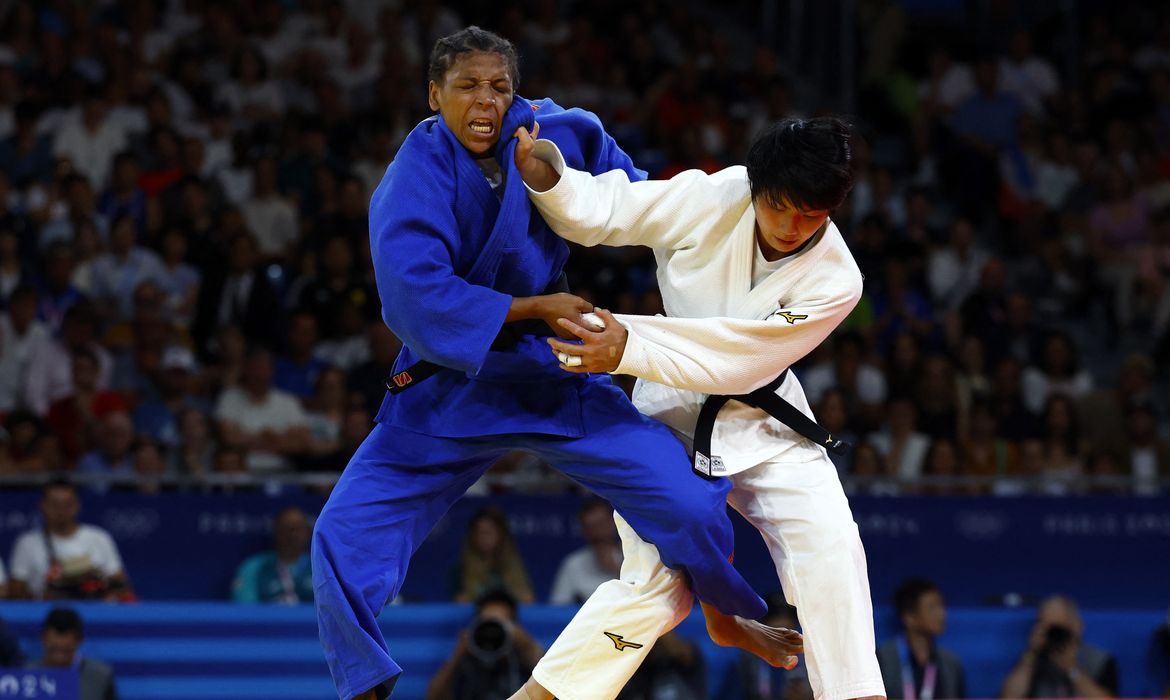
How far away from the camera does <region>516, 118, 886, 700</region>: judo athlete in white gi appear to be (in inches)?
143

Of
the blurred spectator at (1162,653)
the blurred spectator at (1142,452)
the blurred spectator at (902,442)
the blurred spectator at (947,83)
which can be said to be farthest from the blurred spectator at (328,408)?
the blurred spectator at (947,83)

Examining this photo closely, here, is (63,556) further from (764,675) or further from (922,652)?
(922,652)

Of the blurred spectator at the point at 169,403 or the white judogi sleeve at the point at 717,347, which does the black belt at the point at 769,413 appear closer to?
the white judogi sleeve at the point at 717,347

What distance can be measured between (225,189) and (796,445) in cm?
614

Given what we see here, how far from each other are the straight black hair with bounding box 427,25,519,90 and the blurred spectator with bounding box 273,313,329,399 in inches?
185

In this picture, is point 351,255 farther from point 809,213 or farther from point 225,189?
point 809,213

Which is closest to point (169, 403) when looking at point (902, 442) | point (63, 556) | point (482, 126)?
point (63, 556)

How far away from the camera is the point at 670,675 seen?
6465 mm

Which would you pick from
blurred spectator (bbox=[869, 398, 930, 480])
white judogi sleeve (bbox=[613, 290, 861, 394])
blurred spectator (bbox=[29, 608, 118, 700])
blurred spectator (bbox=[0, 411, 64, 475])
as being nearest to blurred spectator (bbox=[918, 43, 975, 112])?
blurred spectator (bbox=[869, 398, 930, 480])

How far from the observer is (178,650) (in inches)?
256

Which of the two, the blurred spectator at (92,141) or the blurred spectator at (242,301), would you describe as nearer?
the blurred spectator at (242,301)

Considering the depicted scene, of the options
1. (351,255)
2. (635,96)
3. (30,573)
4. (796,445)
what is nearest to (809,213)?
(796,445)

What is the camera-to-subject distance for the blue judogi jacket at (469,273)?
354 cm

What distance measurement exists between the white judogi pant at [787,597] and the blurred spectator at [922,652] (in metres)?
2.91
